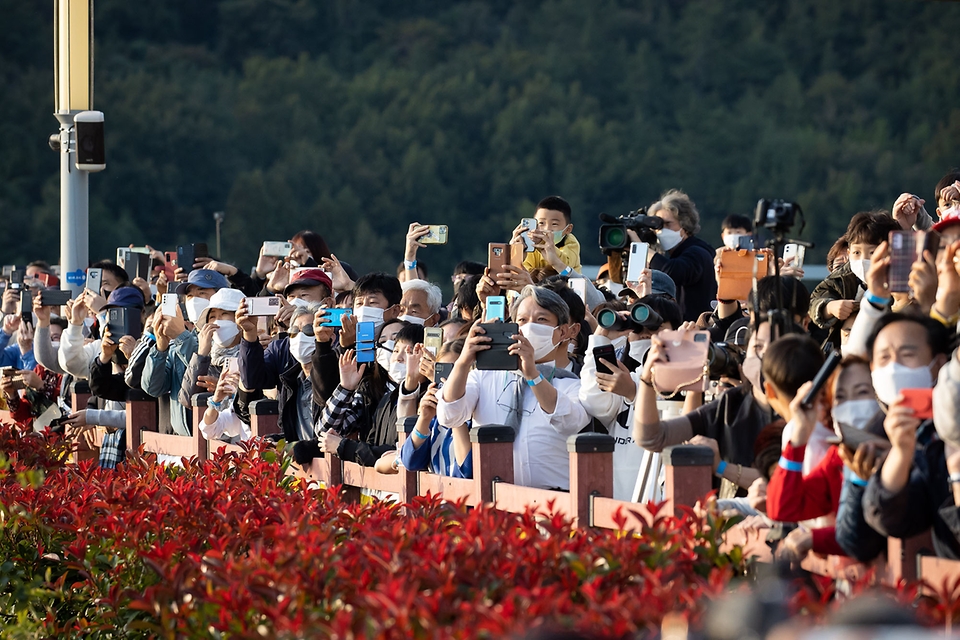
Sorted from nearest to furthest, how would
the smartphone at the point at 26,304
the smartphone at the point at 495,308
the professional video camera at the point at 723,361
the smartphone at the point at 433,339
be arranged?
the professional video camera at the point at 723,361 < the smartphone at the point at 495,308 < the smartphone at the point at 433,339 < the smartphone at the point at 26,304

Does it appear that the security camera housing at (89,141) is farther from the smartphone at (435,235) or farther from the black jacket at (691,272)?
the black jacket at (691,272)

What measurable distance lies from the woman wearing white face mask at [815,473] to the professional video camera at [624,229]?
369 cm

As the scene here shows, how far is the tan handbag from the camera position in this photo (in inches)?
205

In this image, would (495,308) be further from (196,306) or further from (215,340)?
(196,306)

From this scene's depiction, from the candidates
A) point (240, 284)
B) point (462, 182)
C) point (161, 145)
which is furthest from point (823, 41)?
point (240, 284)

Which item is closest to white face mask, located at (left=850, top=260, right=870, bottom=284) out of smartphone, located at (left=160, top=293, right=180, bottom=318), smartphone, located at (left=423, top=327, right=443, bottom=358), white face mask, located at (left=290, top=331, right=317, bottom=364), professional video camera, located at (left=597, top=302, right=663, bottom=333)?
professional video camera, located at (left=597, top=302, right=663, bottom=333)

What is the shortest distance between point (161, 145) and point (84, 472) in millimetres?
45258

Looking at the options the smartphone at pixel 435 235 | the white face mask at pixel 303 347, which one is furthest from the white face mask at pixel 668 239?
the white face mask at pixel 303 347

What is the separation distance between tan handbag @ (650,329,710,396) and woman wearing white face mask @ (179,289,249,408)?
4055mm

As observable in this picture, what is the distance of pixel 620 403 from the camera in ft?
21.0

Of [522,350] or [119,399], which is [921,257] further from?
[119,399]

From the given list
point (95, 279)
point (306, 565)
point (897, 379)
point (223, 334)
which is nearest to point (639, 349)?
point (897, 379)

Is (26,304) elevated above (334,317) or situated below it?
above

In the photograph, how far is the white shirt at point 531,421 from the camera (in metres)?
6.36
